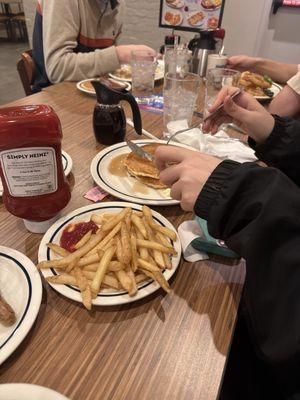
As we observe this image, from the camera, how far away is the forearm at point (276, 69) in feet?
6.81

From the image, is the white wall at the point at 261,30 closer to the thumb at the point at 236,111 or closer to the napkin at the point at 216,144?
the napkin at the point at 216,144

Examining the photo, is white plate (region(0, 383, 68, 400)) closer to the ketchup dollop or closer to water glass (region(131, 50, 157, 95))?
the ketchup dollop

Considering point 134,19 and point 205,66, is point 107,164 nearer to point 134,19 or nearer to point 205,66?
point 205,66

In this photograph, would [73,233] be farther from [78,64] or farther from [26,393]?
[78,64]

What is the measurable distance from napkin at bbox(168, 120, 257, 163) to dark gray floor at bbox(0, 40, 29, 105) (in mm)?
4308

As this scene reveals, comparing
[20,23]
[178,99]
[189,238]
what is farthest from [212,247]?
[20,23]

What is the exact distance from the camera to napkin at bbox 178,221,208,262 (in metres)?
0.74

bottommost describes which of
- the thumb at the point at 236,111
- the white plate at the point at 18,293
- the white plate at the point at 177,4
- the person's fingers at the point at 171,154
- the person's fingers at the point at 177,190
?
the white plate at the point at 18,293

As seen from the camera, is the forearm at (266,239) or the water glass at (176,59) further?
the water glass at (176,59)

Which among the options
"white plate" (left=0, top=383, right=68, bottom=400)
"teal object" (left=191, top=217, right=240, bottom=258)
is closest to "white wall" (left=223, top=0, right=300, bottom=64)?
"teal object" (left=191, top=217, right=240, bottom=258)

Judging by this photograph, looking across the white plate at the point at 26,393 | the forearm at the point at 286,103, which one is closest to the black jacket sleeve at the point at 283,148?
the forearm at the point at 286,103

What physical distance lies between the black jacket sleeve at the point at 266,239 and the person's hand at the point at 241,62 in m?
1.62

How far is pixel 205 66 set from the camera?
2.05 m

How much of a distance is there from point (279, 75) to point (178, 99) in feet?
3.76
